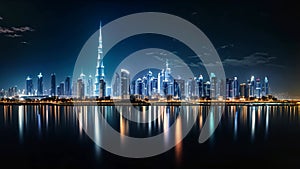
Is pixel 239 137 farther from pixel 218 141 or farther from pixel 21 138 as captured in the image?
pixel 21 138

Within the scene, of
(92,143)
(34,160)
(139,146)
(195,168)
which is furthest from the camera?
(92,143)

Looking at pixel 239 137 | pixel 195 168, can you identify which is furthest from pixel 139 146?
pixel 239 137

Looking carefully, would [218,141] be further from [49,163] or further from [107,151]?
[49,163]

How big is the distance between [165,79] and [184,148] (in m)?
45.2

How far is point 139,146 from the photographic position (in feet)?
26.8

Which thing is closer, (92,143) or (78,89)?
(92,143)

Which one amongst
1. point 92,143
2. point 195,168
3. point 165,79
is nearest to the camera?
point 195,168

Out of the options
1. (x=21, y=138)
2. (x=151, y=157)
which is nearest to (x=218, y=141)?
(x=151, y=157)

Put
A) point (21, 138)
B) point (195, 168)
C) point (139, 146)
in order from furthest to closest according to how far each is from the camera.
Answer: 1. point (21, 138)
2. point (139, 146)
3. point (195, 168)

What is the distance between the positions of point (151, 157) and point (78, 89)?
49324 mm

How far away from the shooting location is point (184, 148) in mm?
8023

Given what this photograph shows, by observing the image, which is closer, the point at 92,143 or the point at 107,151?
the point at 107,151

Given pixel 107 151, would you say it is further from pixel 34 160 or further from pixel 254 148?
pixel 254 148

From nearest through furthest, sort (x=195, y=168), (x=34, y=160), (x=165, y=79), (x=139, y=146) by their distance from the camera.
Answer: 1. (x=195, y=168)
2. (x=34, y=160)
3. (x=139, y=146)
4. (x=165, y=79)
